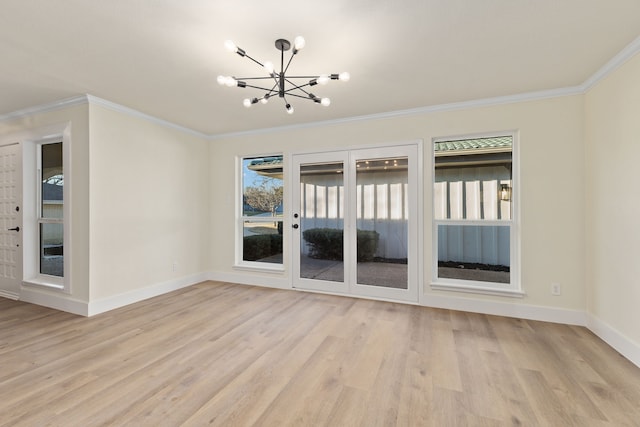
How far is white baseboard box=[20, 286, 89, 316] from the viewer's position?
332 cm

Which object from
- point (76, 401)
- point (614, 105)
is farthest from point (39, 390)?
point (614, 105)

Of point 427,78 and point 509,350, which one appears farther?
point 427,78

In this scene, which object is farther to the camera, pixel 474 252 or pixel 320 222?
pixel 320 222

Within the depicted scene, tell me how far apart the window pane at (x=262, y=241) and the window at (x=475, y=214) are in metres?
2.34

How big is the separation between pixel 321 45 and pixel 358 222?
7.73 feet

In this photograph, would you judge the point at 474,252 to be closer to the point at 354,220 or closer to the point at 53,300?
the point at 354,220

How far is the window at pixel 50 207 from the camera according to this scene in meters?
3.80

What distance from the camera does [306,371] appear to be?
2.20 m

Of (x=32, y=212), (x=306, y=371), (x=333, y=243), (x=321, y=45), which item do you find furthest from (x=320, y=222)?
(x=32, y=212)

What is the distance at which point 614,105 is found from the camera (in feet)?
8.47

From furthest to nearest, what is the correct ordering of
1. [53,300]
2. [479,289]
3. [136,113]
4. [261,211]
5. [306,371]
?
[261,211] → [136,113] → [53,300] → [479,289] → [306,371]

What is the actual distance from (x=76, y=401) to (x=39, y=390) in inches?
14.0

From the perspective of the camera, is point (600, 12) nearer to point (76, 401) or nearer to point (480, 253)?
point (480, 253)

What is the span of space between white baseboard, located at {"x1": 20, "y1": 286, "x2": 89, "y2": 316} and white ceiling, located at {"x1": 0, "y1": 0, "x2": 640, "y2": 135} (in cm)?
232
